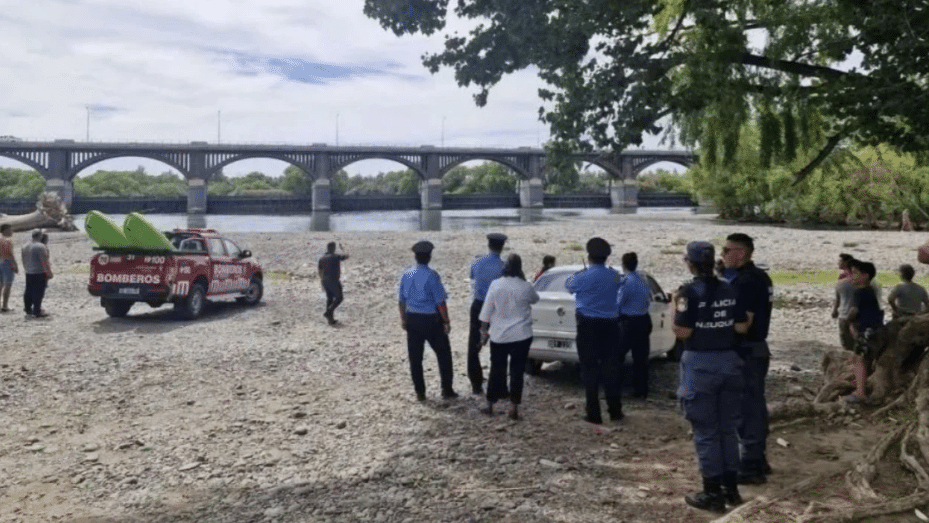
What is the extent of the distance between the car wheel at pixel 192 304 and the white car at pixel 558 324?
7762 mm

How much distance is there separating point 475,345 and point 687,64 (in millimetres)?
4103

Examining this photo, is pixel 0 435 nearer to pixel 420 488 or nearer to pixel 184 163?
pixel 420 488

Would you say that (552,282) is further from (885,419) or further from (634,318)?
(885,419)

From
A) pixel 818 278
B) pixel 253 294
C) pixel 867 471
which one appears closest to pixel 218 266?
pixel 253 294

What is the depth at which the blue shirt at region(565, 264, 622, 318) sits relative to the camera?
302 inches

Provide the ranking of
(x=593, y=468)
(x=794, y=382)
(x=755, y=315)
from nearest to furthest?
(x=755, y=315)
(x=593, y=468)
(x=794, y=382)

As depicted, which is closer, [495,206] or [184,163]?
[184,163]

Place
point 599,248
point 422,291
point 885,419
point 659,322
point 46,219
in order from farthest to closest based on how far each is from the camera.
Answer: point 46,219
point 659,322
point 422,291
point 599,248
point 885,419

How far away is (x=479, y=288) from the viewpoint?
29.5 feet

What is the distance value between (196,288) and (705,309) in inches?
473

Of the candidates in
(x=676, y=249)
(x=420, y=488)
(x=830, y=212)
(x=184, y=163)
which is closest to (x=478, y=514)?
(x=420, y=488)

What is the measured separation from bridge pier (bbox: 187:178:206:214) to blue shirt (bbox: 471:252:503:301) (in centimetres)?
9003

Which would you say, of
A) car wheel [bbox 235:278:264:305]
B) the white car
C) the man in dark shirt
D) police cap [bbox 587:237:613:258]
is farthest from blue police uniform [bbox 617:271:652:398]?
car wheel [bbox 235:278:264:305]

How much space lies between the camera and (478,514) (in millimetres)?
5422
